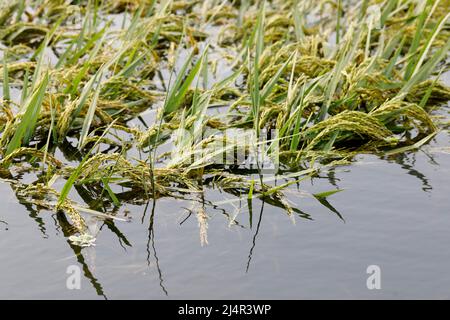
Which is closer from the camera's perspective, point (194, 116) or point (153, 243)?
point (153, 243)

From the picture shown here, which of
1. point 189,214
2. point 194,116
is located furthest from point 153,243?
point 194,116

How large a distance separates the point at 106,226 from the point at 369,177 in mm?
1283

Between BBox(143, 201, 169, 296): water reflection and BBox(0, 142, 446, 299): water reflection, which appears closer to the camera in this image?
BBox(143, 201, 169, 296): water reflection

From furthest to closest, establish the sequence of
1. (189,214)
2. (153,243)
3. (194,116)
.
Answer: (194,116)
(189,214)
(153,243)

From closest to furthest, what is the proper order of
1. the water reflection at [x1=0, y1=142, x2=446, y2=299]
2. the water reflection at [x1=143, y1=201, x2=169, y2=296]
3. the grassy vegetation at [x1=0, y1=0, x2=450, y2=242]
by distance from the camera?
the water reflection at [x1=143, y1=201, x2=169, y2=296] → the water reflection at [x1=0, y1=142, x2=446, y2=299] → the grassy vegetation at [x1=0, y1=0, x2=450, y2=242]

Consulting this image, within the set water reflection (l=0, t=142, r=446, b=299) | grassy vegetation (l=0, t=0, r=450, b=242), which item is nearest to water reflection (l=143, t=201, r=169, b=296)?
water reflection (l=0, t=142, r=446, b=299)

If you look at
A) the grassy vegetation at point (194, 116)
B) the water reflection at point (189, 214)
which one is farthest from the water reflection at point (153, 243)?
the grassy vegetation at point (194, 116)

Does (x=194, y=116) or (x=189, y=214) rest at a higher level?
(x=194, y=116)

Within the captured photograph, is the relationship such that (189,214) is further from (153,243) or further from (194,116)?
(194,116)

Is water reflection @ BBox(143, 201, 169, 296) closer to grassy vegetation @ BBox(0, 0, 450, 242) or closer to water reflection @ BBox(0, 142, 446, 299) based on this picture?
water reflection @ BBox(0, 142, 446, 299)

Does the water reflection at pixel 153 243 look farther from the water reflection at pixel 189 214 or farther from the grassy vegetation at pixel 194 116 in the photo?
the grassy vegetation at pixel 194 116

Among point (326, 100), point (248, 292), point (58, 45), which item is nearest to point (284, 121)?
point (326, 100)

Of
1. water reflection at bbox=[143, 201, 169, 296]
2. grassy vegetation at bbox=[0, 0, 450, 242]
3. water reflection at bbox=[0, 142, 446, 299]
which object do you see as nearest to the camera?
water reflection at bbox=[143, 201, 169, 296]

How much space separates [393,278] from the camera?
117 inches
